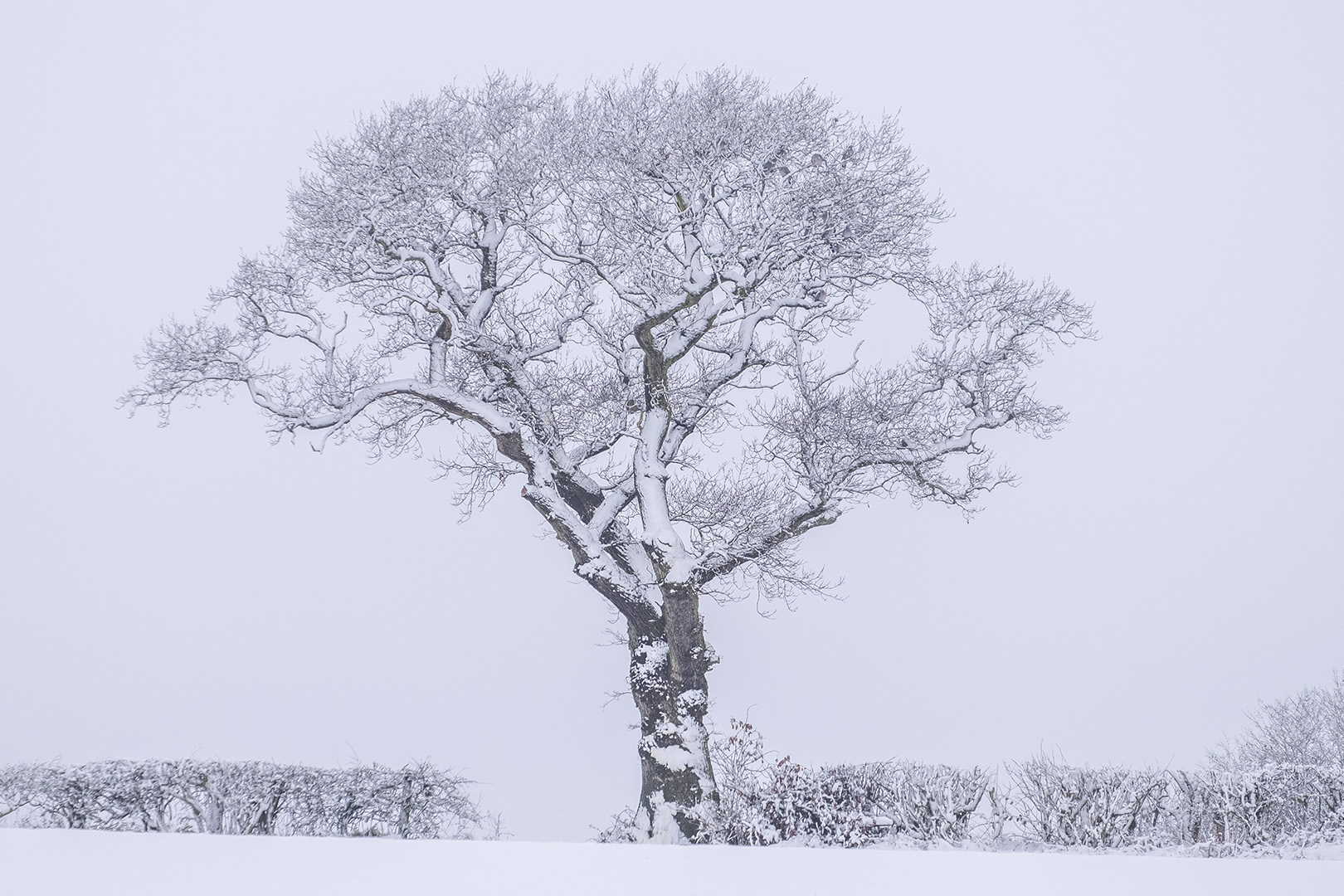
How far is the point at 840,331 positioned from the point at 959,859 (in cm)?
718

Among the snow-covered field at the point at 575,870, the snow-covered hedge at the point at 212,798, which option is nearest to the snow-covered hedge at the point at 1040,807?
the snow-covered field at the point at 575,870

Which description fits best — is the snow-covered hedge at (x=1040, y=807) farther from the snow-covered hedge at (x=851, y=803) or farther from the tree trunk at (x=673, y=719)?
the tree trunk at (x=673, y=719)

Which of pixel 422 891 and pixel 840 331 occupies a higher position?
pixel 840 331

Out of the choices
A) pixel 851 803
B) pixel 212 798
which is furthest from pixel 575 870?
pixel 212 798

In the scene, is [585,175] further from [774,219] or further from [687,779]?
[687,779]

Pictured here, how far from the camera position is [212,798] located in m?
9.38

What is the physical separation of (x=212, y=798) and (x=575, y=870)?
4138 millimetres

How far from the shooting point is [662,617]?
11.9 m

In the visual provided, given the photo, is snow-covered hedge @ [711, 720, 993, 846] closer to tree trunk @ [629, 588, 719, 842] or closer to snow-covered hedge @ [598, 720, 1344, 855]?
snow-covered hedge @ [598, 720, 1344, 855]

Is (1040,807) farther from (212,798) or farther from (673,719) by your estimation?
(212,798)

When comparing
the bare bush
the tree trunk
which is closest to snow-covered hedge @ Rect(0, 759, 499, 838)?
the tree trunk

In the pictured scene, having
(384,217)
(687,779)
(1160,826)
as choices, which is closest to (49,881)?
(687,779)

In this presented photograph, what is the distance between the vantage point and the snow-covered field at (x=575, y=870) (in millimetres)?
6809

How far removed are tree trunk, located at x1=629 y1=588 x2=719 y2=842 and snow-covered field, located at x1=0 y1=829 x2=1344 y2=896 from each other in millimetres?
2813
